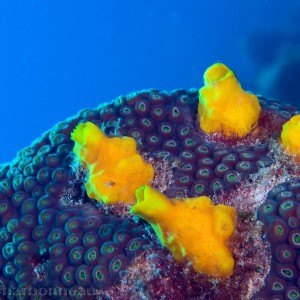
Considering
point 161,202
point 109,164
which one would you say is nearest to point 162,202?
point 161,202

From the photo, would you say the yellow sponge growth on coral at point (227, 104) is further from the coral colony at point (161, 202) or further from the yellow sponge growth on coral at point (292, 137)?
the yellow sponge growth on coral at point (292, 137)

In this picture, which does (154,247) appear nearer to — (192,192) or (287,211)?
(192,192)

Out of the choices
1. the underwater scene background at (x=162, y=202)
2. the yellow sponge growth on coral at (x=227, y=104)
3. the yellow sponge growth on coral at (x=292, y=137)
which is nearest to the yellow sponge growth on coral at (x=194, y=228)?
the underwater scene background at (x=162, y=202)

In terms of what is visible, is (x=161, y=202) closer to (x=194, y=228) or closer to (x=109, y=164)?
(x=194, y=228)

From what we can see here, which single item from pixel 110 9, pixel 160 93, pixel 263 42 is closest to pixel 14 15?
pixel 110 9

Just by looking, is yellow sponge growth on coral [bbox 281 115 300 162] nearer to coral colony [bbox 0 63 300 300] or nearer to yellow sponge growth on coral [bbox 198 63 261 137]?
coral colony [bbox 0 63 300 300]

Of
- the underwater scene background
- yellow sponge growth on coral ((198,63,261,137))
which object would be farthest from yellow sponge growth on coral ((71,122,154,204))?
yellow sponge growth on coral ((198,63,261,137))

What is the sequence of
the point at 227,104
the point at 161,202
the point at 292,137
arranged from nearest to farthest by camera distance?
the point at 161,202 → the point at 292,137 → the point at 227,104
